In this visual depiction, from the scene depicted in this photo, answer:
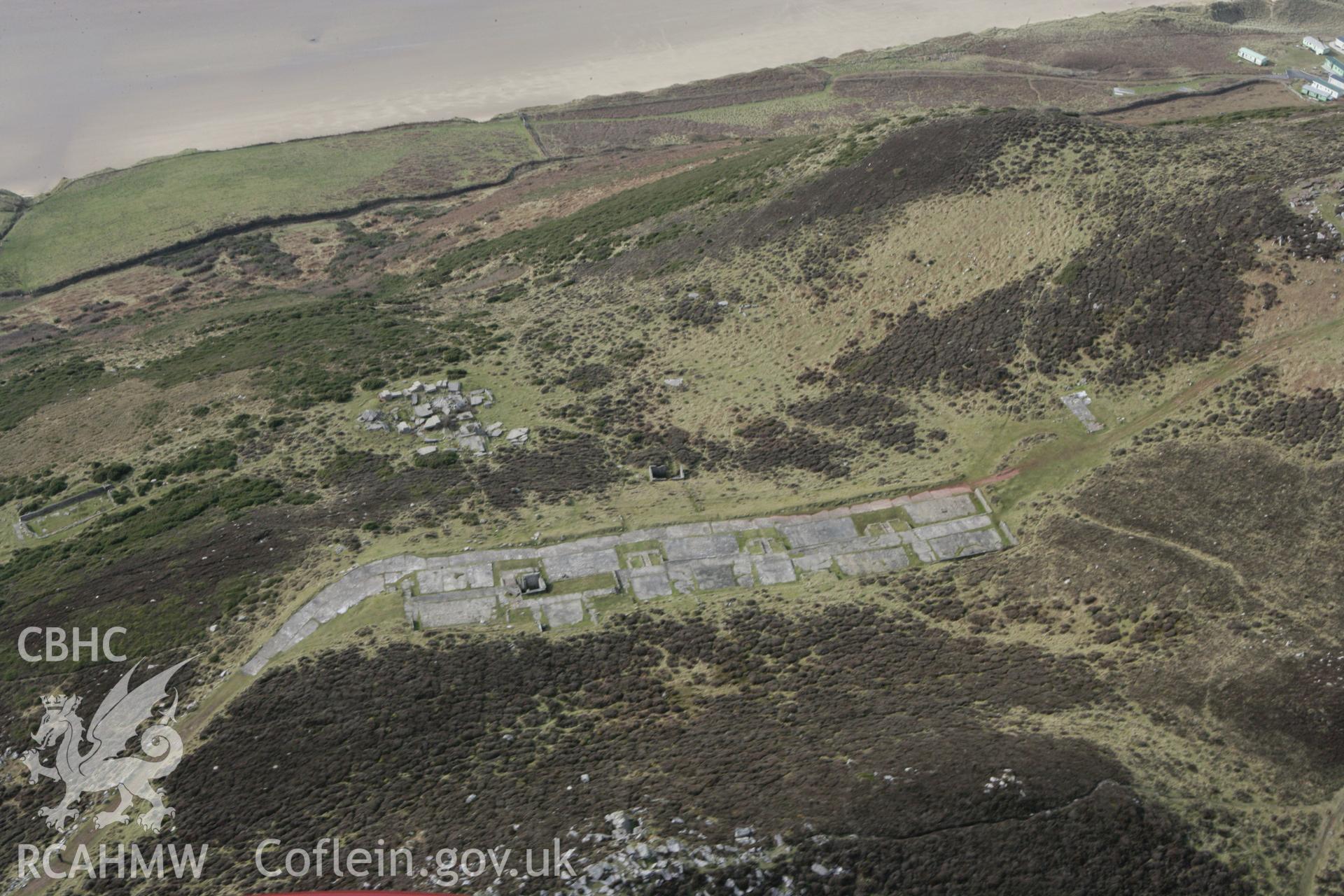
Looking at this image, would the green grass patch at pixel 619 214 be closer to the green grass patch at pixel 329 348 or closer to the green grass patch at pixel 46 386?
the green grass patch at pixel 329 348

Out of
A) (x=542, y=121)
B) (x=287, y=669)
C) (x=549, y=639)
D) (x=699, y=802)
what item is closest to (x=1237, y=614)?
(x=699, y=802)

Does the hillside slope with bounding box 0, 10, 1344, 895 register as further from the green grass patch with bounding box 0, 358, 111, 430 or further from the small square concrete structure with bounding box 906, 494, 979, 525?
the small square concrete structure with bounding box 906, 494, 979, 525

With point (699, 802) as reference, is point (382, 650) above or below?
above

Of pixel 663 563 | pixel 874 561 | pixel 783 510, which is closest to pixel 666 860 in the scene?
pixel 663 563

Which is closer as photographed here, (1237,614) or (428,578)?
(1237,614)

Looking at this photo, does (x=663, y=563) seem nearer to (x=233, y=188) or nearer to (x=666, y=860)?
(x=666, y=860)

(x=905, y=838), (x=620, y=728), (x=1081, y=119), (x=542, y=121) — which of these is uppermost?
(x=542, y=121)

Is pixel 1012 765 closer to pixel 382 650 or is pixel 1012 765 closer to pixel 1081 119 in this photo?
pixel 382 650
